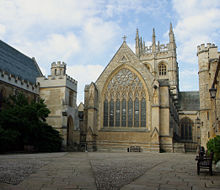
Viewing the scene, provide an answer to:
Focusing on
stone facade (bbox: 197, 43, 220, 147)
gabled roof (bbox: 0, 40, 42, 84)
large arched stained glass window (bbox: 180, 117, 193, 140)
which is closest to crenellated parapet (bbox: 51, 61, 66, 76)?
gabled roof (bbox: 0, 40, 42, 84)

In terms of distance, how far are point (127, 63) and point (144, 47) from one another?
99.2ft

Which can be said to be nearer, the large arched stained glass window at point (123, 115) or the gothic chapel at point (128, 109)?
the gothic chapel at point (128, 109)

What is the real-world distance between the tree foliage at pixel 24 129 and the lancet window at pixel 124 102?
8.66 meters

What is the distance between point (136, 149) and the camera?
25.9 meters

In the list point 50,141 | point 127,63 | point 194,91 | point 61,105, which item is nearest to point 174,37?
point 194,91

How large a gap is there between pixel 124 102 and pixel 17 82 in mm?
13202

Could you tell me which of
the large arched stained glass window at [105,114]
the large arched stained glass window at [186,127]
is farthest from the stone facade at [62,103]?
the large arched stained glass window at [186,127]

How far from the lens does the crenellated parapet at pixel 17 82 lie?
71.6ft

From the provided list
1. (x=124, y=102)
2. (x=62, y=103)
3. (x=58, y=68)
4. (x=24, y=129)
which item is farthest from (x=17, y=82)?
(x=124, y=102)

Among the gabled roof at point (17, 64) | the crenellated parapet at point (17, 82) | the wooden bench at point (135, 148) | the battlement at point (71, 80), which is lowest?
the wooden bench at point (135, 148)

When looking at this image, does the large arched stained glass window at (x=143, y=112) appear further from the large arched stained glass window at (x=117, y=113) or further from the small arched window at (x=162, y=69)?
the small arched window at (x=162, y=69)

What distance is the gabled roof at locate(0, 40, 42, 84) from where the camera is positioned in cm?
2494

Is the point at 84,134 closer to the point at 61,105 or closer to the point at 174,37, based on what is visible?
the point at 61,105

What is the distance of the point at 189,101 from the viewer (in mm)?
49938
